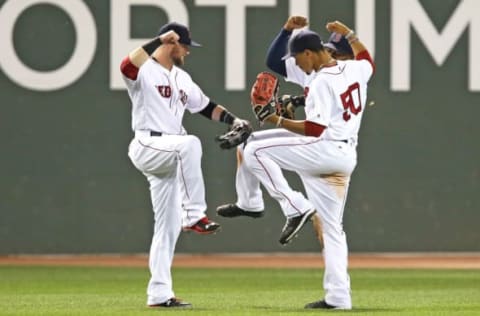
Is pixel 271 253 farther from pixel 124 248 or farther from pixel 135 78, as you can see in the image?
pixel 135 78

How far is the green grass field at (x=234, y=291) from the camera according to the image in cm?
984

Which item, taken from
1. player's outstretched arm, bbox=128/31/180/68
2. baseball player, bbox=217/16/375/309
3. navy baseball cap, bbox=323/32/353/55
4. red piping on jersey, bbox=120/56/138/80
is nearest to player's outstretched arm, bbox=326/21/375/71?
baseball player, bbox=217/16/375/309

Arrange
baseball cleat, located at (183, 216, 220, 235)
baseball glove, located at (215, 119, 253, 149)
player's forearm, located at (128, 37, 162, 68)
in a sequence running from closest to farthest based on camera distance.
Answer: baseball cleat, located at (183, 216, 220, 235)
baseball glove, located at (215, 119, 253, 149)
player's forearm, located at (128, 37, 162, 68)

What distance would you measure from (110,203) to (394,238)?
12.7ft

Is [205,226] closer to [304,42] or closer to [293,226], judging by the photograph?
[293,226]

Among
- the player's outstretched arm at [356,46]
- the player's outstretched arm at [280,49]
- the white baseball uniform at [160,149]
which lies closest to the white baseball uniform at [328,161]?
the player's outstretched arm at [356,46]

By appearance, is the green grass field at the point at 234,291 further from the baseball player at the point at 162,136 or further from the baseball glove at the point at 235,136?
the baseball glove at the point at 235,136

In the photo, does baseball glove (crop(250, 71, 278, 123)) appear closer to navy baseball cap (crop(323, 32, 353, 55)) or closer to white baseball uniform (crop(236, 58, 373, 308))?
white baseball uniform (crop(236, 58, 373, 308))

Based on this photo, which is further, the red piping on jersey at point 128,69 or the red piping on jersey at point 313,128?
the red piping on jersey at point 128,69

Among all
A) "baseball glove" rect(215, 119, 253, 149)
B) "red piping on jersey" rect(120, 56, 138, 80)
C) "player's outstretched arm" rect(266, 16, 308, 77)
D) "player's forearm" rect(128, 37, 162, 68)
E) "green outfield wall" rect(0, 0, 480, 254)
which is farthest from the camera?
"green outfield wall" rect(0, 0, 480, 254)

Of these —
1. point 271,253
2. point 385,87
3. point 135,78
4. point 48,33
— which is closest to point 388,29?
point 385,87

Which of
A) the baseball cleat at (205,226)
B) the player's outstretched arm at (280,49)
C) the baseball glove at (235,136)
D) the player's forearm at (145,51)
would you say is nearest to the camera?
the baseball cleat at (205,226)

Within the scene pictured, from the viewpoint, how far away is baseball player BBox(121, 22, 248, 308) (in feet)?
31.2

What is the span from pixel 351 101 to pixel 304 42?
587 millimetres
